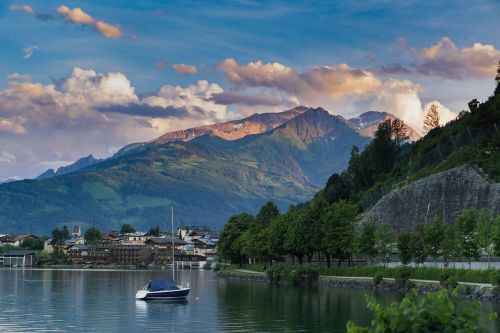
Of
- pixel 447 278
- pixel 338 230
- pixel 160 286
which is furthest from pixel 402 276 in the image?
pixel 160 286

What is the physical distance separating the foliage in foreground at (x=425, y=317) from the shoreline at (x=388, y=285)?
4217cm

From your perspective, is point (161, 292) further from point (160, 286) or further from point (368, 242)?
point (368, 242)

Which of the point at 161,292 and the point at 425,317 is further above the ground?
the point at 425,317

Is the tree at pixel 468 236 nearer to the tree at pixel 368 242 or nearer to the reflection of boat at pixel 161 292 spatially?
the tree at pixel 368 242

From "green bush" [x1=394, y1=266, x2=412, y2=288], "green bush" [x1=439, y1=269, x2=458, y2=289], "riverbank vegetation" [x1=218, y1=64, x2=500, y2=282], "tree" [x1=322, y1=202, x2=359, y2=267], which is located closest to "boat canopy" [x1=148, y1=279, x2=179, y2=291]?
"green bush" [x1=394, y1=266, x2=412, y2=288]

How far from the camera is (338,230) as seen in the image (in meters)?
136

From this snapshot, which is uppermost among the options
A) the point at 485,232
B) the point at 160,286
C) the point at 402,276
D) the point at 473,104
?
the point at 473,104

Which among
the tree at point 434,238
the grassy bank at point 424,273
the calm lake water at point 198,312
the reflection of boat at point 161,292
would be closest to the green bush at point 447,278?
the grassy bank at point 424,273

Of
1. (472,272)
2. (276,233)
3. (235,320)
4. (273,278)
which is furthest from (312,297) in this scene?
(276,233)

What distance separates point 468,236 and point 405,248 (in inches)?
614

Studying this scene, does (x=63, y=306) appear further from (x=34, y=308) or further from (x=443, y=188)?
(x=443, y=188)

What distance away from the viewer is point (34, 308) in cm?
8950

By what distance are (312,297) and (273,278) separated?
159 ft

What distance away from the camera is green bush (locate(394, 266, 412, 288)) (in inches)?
4077
